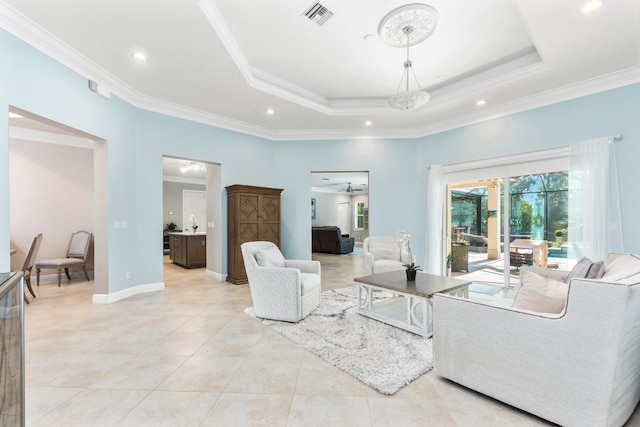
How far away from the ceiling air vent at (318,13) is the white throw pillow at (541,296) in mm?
2871

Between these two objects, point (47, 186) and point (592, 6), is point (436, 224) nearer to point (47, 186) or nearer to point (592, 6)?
point (592, 6)

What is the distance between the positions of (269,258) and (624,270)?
10.5 feet

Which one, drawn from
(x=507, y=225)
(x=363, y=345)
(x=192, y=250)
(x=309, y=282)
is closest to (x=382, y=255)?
(x=309, y=282)

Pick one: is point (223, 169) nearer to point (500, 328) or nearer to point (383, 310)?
point (383, 310)

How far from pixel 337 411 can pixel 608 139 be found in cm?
447

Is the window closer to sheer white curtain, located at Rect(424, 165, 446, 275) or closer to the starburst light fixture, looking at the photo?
sheer white curtain, located at Rect(424, 165, 446, 275)

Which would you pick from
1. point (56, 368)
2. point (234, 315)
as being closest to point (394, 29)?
point (234, 315)

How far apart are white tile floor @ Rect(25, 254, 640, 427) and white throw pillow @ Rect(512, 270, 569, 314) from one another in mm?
646

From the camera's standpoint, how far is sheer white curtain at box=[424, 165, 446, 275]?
5219mm

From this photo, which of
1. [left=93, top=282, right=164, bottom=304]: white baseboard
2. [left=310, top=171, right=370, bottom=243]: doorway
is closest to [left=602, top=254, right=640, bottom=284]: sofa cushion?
[left=93, top=282, right=164, bottom=304]: white baseboard

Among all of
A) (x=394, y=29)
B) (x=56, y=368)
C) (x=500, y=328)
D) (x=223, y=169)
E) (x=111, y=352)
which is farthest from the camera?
(x=223, y=169)

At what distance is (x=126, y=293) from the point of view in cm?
409

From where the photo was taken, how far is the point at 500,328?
171 centimetres

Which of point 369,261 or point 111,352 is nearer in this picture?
point 111,352
